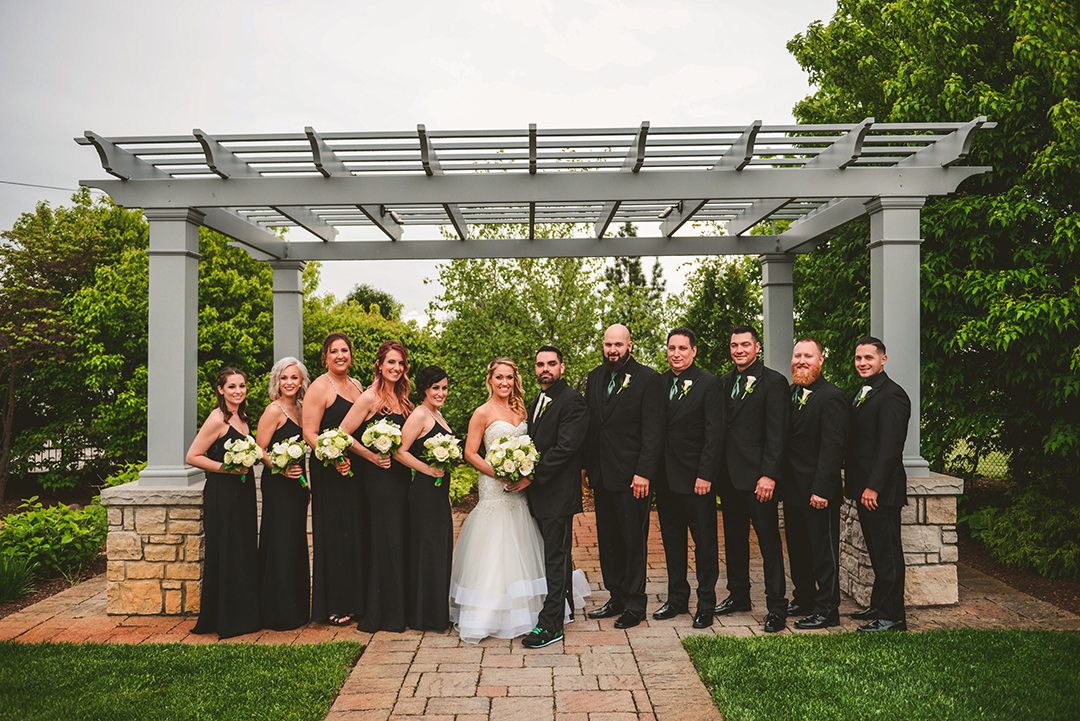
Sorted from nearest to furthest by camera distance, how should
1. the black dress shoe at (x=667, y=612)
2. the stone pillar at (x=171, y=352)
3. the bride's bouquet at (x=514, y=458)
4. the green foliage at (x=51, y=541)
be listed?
the bride's bouquet at (x=514, y=458), the black dress shoe at (x=667, y=612), the stone pillar at (x=171, y=352), the green foliage at (x=51, y=541)

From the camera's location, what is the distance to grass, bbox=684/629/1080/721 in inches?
136

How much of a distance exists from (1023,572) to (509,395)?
534cm

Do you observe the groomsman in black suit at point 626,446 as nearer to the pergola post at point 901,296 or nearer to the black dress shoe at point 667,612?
the black dress shoe at point 667,612

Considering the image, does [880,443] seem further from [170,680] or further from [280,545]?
[170,680]

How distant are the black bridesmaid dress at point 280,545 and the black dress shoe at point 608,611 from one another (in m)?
2.10

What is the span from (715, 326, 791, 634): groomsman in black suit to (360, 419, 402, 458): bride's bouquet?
2.24m

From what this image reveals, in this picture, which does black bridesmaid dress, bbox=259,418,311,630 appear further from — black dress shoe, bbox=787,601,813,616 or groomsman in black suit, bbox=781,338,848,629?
black dress shoe, bbox=787,601,813,616

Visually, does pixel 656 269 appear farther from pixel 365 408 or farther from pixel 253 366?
pixel 365 408

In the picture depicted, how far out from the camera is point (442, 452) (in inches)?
178

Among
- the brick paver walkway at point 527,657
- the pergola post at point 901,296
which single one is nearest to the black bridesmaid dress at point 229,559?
the brick paver walkway at point 527,657

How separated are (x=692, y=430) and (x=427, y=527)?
6.36ft

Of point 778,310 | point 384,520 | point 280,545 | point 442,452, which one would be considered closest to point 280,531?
point 280,545

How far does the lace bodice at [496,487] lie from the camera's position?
461 centimetres

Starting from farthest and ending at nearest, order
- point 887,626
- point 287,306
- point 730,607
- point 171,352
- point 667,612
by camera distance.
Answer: point 287,306
point 171,352
point 730,607
point 667,612
point 887,626
